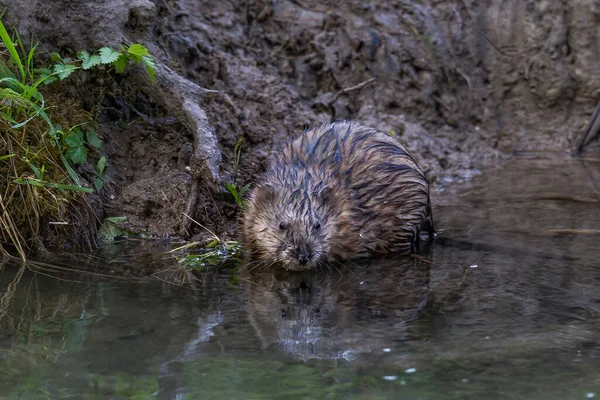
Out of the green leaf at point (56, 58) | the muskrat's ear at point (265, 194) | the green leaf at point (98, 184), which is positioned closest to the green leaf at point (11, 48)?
the green leaf at point (56, 58)

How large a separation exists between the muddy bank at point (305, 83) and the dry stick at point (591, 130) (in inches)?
9.2

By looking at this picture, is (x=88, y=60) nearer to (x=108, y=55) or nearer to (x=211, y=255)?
(x=108, y=55)

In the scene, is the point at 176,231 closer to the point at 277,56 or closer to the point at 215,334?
the point at 215,334

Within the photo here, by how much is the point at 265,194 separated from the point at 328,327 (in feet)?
5.49

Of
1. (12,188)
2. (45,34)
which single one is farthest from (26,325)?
(45,34)

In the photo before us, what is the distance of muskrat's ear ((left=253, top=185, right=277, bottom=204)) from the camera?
5047mm

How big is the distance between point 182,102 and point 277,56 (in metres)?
2.18

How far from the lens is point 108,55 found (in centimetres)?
505

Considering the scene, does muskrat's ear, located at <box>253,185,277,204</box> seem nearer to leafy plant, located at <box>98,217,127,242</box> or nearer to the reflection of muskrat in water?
the reflection of muskrat in water

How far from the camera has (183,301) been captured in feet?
13.0

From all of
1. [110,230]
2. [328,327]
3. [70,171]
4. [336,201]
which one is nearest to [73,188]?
[70,171]

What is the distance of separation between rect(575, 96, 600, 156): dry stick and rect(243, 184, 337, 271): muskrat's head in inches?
153

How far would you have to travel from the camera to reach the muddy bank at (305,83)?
17.9 feet

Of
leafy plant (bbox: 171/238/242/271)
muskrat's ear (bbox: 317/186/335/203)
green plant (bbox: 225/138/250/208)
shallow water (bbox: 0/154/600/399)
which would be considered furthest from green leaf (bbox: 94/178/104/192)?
muskrat's ear (bbox: 317/186/335/203)
